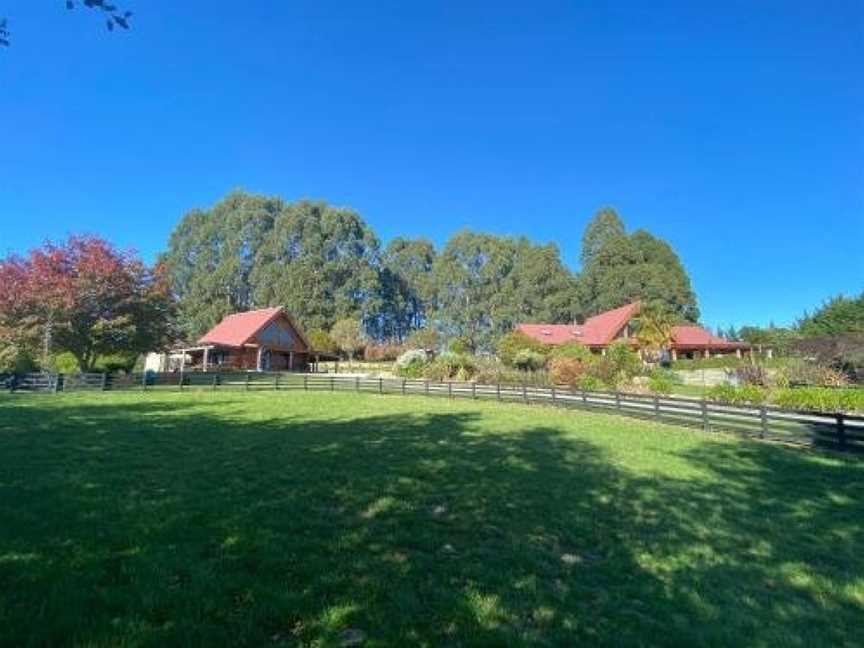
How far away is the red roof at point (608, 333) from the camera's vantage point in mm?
56000

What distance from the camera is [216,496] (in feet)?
24.4

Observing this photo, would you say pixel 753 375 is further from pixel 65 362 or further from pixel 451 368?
pixel 65 362

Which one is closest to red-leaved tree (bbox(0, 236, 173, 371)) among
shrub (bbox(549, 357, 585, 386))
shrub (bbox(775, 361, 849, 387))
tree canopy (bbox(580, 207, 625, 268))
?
shrub (bbox(549, 357, 585, 386))

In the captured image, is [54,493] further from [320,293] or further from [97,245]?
[320,293]

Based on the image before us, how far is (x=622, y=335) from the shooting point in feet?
185

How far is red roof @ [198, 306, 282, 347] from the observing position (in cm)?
5184

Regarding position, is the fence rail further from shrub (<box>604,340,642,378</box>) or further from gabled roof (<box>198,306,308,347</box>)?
gabled roof (<box>198,306,308,347</box>)

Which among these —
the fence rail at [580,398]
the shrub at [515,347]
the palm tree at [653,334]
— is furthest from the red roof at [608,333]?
the fence rail at [580,398]

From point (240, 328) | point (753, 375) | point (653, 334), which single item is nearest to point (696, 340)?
point (653, 334)

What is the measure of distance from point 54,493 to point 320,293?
2458 inches

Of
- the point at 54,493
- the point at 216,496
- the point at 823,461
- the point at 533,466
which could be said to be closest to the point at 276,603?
the point at 216,496

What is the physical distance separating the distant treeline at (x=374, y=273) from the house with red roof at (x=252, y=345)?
36.6ft

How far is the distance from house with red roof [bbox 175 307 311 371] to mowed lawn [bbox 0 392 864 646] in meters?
40.7

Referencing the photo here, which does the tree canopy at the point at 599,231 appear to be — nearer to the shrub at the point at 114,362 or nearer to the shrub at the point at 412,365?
the shrub at the point at 412,365
